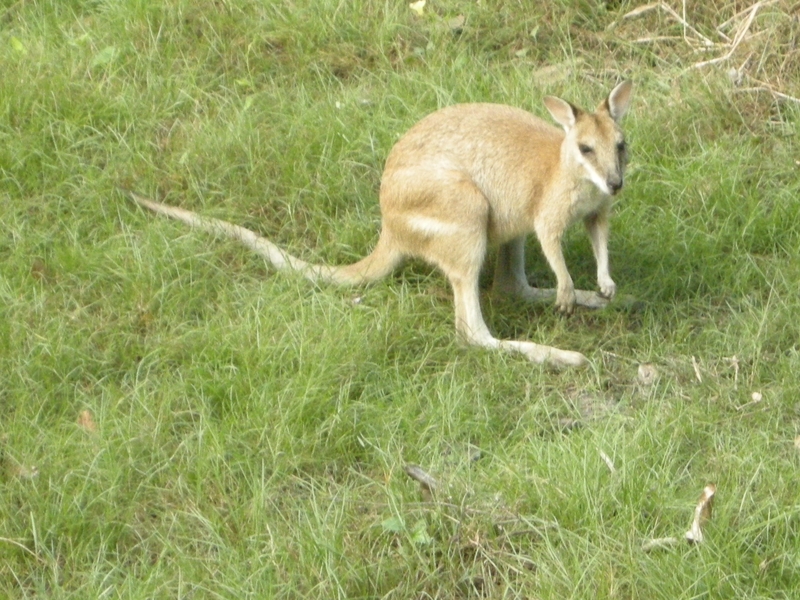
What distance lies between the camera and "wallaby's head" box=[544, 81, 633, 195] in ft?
15.7

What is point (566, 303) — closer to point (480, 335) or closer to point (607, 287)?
point (607, 287)

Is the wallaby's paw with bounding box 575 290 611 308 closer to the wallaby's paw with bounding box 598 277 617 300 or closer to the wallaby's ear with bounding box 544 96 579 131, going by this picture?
the wallaby's paw with bounding box 598 277 617 300

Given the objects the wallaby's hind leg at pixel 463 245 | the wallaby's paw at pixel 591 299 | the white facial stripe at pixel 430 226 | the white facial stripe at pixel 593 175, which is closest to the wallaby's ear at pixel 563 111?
the white facial stripe at pixel 593 175

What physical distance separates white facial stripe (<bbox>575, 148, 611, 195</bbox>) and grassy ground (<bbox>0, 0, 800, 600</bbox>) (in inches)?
23.8

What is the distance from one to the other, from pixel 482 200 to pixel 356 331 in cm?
79

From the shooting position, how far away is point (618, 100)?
497cm

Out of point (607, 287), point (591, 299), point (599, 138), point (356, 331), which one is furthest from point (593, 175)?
point (356, 331)

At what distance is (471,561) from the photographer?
381 cm

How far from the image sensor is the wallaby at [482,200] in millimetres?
5016

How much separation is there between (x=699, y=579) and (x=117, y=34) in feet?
14.7

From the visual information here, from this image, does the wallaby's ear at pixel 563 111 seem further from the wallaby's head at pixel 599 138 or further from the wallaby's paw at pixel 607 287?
the wallaby's paw at pixel 607 287

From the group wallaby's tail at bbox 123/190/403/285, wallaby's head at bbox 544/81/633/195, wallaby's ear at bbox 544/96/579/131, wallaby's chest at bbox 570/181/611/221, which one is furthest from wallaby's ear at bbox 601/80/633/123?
wallaby's tail at bbox 123/190/403/285

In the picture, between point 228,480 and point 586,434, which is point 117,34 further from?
point 586,434

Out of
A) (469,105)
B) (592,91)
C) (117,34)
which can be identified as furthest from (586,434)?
(117,34)
